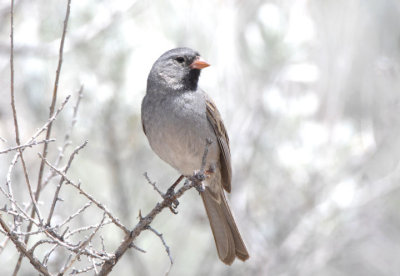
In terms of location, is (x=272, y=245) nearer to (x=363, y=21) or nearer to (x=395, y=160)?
(x=395, y=160)

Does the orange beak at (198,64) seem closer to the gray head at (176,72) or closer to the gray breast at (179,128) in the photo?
the gray head at (176,72)

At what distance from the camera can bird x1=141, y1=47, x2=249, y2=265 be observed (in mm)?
4340

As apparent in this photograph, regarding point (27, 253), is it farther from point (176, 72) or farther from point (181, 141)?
point (176, 72)

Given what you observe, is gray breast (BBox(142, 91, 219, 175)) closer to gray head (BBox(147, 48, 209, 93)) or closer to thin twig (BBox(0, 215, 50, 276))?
gray head (BBox(147, 48, 209, 93))

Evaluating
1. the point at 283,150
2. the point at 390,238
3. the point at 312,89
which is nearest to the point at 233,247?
the point at 283,150

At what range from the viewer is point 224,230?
455cm

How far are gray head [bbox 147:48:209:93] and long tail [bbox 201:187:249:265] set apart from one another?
0.84 m

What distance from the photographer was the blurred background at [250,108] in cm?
642

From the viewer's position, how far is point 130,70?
6488mm

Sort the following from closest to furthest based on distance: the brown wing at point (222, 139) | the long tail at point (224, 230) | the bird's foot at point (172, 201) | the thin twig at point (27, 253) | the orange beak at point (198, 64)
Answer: the thin twig at point (27, 253) → the bird's foot at point (172, 201) → the long tail at point (224, 230) → the brown wing at point (222, 139) → the orange beak at point (198, 64)

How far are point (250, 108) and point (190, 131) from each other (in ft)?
8.15

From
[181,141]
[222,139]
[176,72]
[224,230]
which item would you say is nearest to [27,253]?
[181,141]

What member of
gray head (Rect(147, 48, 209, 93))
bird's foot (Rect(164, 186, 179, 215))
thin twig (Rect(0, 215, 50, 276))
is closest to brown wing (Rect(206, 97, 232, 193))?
gray head (Rect(147, 48, 209, 93))

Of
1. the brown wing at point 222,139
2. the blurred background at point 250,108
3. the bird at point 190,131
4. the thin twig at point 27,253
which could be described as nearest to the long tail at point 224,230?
the bird at point 190,131
